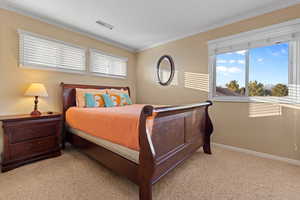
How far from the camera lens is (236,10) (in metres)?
2.31

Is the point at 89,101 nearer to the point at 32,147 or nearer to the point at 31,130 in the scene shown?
the point at 31,130

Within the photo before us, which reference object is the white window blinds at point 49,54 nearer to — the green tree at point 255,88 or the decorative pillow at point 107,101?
the decorative pillow at point 107,101

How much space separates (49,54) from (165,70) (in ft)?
8.63

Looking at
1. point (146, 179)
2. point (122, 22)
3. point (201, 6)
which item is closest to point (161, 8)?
point (201, 6)

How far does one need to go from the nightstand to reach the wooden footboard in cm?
190

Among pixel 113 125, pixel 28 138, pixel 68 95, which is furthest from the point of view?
pixel 68 95

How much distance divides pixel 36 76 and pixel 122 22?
6.40 feet

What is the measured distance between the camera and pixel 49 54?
2619 mm

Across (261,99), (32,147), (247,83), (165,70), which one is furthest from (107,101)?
(261,99)

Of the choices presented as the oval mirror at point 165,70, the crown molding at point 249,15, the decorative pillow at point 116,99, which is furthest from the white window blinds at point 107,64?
the crown molding at point 249,15

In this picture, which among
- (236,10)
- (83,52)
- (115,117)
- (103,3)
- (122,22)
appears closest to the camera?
(115,117)

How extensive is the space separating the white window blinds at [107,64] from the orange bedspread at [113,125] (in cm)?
148

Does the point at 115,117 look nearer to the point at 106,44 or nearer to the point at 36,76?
the point at 36,76

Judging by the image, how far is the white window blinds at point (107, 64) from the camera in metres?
3.31
